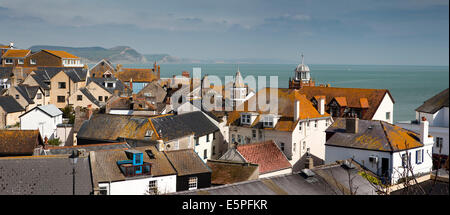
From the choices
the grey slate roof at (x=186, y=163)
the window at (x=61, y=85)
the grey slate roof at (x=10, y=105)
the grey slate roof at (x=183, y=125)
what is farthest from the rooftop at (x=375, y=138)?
the window at (x=61, y=85)

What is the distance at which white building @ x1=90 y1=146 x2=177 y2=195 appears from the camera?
1831 centimetres

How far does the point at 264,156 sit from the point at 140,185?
7.71 m

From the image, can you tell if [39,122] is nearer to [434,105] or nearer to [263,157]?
[263,157]

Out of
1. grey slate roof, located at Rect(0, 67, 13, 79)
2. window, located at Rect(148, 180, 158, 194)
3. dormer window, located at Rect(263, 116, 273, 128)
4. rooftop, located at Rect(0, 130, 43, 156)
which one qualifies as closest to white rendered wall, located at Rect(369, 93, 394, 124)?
dormer window, located at Rect(263, 116, 273, 128)

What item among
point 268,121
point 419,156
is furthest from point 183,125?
point 419,156

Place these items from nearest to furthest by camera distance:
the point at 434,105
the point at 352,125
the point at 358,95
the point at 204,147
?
the point at 352,125 < the point at 434,105 < the point at 204,147 < the point at 358,95

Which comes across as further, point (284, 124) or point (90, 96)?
point (90, 96)

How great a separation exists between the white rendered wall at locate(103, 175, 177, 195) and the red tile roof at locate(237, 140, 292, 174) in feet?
15.7

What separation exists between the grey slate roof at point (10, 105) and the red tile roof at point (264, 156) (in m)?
20.8

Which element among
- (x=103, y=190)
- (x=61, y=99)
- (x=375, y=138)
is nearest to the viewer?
(x=103, y=190)

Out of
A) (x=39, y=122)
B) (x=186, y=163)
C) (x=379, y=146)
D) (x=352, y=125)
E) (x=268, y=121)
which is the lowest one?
(x=186, y=163)

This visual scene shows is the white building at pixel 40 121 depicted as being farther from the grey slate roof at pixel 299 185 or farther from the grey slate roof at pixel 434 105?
the grey slate roof at pixel 434 105

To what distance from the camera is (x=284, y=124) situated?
28922 mm
